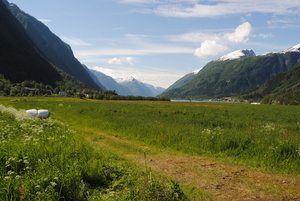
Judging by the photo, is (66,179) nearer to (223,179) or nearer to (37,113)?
(223,179)

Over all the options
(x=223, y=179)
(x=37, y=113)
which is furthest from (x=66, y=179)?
(x=37, y=113)

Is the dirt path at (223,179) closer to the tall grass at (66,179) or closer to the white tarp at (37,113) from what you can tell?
the tall grass at (66,179)

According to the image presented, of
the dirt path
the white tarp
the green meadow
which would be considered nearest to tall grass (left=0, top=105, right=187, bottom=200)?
the green meadow

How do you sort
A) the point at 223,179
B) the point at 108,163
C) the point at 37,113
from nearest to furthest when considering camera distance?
the point at 223,179, the point at 108,163, the point at 37,113

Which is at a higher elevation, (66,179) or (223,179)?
(66,179)

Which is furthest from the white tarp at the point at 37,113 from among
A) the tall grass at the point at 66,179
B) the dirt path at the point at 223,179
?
the dirt path at the point at 223,179

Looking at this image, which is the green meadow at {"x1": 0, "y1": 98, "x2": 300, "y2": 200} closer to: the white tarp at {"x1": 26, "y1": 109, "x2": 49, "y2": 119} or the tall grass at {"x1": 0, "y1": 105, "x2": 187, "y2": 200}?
the tall grass at {"x1": 0, "y1": 105, "x2": 187, "y2": 200}

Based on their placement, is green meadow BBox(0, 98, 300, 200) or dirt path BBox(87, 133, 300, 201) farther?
dirt path BBox(87, 133, 300, 201)

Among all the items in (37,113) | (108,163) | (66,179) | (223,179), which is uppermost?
(66,179)

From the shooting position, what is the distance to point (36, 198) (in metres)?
4.97

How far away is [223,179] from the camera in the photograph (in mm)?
8297

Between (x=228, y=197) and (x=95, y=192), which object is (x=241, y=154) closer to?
(x=228, y=197)

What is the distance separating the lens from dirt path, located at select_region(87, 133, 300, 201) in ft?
22.9

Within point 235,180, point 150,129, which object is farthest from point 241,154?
point 150,129
